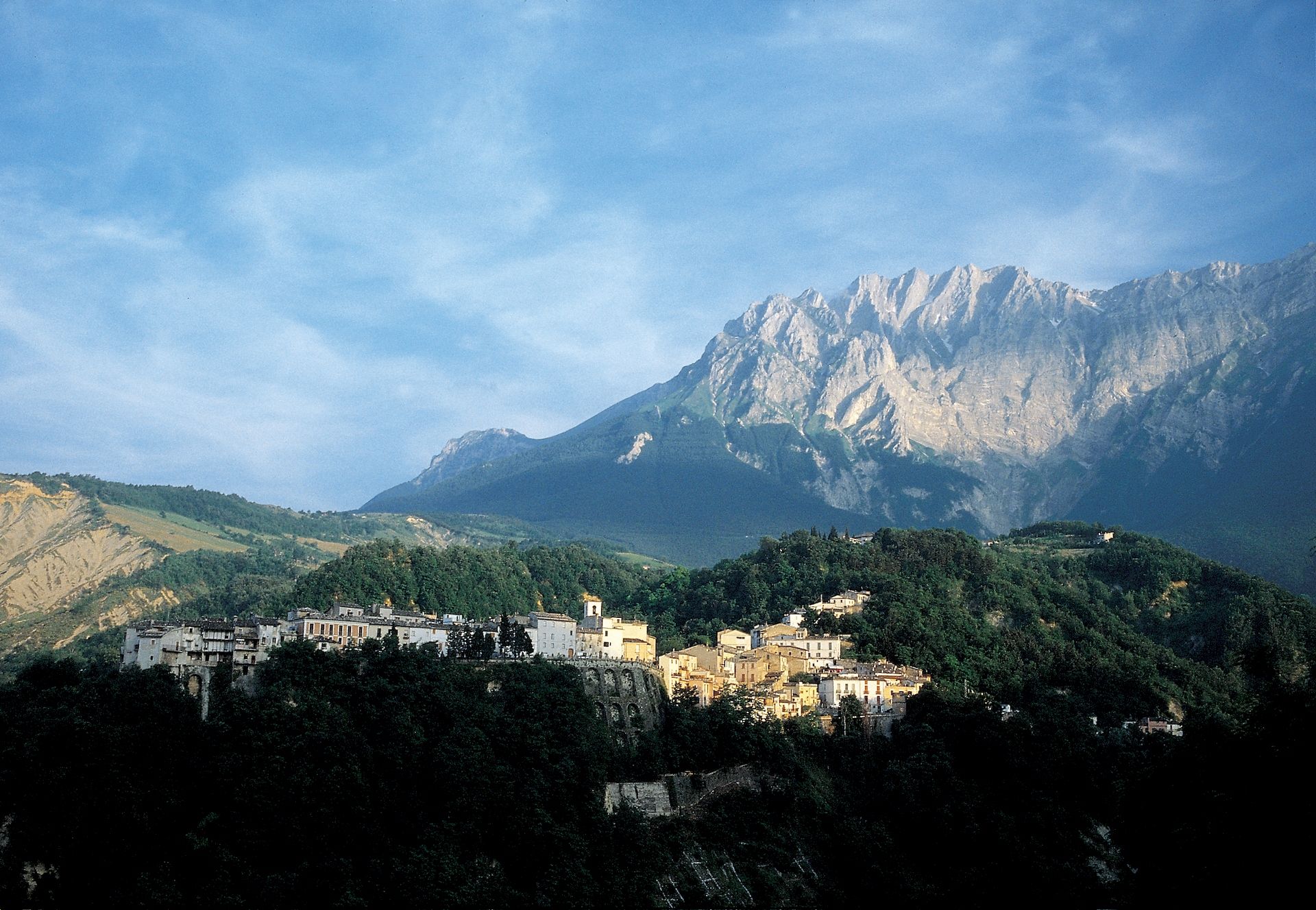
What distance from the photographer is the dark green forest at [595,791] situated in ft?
117

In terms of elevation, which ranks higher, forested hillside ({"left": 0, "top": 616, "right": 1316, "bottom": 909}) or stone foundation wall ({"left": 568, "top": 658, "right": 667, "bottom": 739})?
stone foundation wall ({"left": 568, "top": 658, "right": 667, "bottom": 739})

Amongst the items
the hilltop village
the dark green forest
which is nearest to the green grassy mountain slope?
the hilltop village

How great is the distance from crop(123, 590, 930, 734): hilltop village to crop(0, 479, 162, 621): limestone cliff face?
245ft

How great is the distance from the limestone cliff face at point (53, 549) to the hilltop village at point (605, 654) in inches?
2939

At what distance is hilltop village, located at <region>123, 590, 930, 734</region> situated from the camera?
5409 centimetres

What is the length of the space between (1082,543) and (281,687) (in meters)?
92.7

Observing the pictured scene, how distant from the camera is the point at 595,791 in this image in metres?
51.3

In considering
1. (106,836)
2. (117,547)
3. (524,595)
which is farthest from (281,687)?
(117,547)

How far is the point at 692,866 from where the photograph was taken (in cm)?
5009

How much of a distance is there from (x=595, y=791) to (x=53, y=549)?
109 metres

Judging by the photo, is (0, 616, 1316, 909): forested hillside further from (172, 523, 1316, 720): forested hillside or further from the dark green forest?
(172, 523, 1316, 720): forested hillside

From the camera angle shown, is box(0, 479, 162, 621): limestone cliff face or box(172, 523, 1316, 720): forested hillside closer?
box(172, 523, 1316, 720): forested hillside

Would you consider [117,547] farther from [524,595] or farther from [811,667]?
[811,667]

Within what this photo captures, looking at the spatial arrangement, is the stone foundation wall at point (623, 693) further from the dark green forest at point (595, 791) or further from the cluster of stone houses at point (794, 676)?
the cluster of stone houses at point (794, 676)
